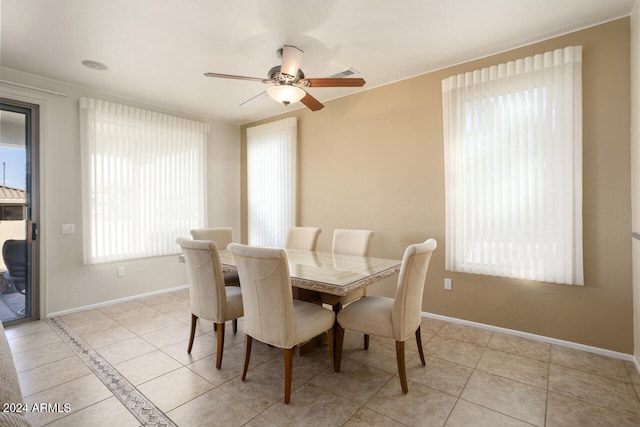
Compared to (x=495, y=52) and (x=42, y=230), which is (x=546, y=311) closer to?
(x=495, y=52)

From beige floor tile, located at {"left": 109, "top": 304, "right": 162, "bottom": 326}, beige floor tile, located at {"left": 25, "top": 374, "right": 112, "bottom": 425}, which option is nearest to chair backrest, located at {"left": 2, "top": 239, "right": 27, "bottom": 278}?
beige floor tile, located at {"left": 109, "top": 304, "right": 162, "bottom": 326}

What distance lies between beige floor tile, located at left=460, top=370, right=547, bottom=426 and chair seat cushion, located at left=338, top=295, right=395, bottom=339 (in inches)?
25.3

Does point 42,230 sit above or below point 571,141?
below

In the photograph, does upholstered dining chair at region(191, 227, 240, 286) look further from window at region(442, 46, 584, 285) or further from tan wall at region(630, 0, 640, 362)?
tan wall at region(630, 0, 640, 362)

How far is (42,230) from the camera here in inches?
131

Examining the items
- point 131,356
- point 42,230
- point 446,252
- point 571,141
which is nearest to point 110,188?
point 42,230

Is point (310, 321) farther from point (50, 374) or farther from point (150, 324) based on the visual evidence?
point (150, 324)

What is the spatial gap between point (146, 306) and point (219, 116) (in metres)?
2.99

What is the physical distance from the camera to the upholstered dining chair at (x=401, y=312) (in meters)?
1.94

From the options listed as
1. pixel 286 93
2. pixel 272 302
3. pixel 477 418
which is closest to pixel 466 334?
pixel 477 418

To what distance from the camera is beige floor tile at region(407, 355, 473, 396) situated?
2.05m

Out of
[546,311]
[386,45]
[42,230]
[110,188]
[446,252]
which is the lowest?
[546,311]

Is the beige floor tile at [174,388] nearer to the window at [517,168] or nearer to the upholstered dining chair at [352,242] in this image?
the upholstered dining chair at [352,242]


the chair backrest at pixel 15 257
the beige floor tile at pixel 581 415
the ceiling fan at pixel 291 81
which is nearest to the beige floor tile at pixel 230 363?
the beige floor tile at pixel 581 415
